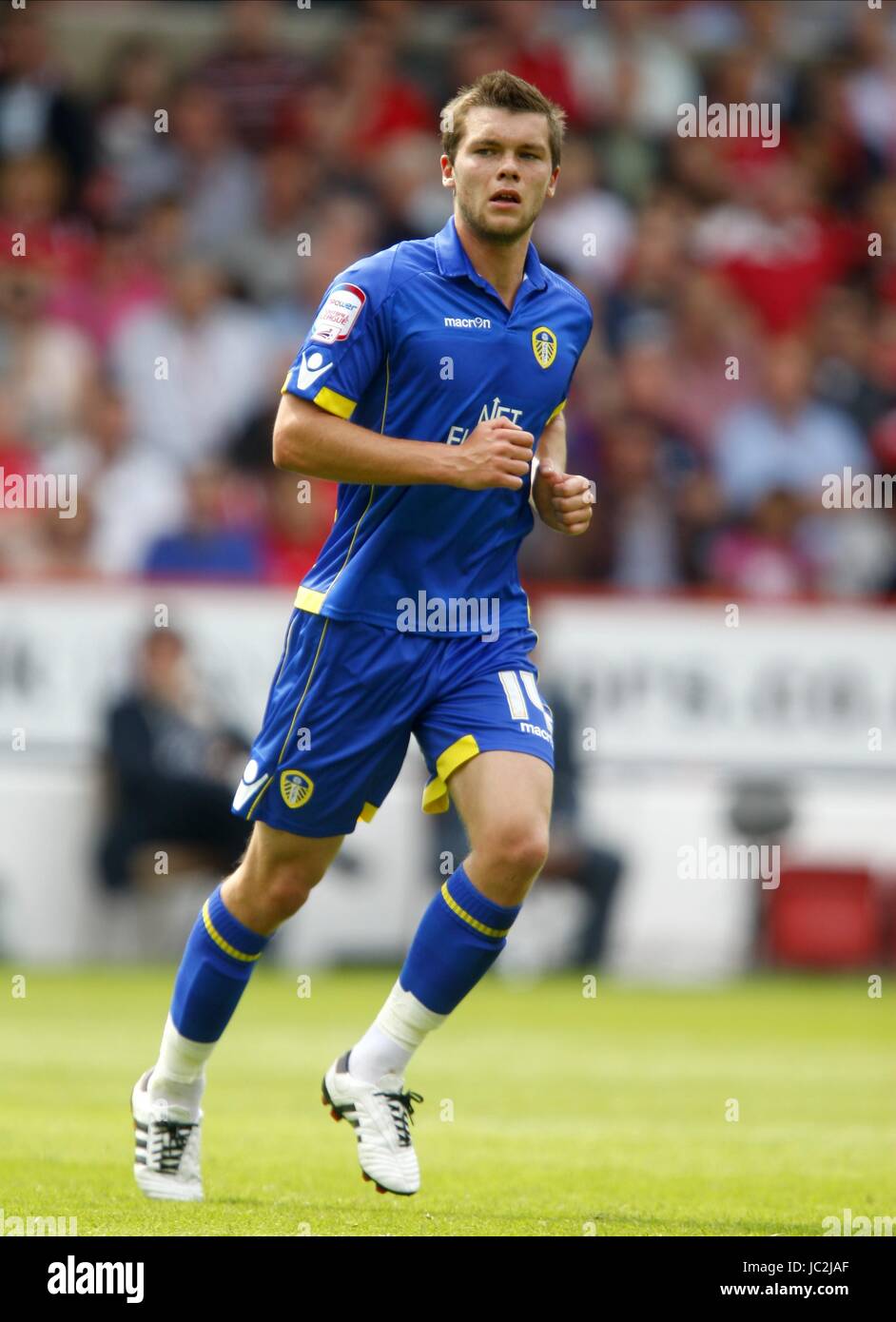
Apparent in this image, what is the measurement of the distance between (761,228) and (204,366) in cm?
431

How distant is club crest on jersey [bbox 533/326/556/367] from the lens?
19.6ft

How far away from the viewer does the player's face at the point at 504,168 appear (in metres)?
5.79

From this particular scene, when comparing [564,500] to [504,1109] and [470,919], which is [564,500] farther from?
[504,1109]

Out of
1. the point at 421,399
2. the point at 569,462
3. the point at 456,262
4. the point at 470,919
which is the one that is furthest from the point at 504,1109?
the point at 569,462

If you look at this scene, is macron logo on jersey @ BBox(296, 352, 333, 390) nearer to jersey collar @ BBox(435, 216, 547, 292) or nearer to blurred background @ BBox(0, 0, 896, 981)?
jersey collar @ BBox(435, 216, 547, 292)

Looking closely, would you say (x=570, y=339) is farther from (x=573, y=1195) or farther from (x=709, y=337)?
(x=709, y=337)

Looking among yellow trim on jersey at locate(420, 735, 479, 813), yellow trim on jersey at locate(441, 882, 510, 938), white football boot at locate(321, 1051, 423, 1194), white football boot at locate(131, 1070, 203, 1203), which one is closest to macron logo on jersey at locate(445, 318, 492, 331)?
yellow trim on jersey at locate(420, 735, 479, 813)

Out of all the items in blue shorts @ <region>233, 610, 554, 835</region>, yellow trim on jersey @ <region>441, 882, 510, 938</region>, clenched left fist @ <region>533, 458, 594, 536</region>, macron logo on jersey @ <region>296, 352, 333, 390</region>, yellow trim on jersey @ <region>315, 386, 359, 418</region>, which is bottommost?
yellow trim on jersey @ <region>441, 882, 510, 938</region>

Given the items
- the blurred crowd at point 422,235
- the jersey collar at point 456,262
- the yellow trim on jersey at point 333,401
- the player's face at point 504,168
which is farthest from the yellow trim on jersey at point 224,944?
the blurred crowd at point 422,235

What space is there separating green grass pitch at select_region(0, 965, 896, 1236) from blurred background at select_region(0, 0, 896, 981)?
0.62m

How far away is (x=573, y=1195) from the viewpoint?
6035 millimetres

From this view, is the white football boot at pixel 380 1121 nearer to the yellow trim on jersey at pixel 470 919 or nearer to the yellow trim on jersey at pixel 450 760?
the yellow trim on jersey at pixel 470 919

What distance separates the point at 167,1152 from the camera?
5.96 metres
